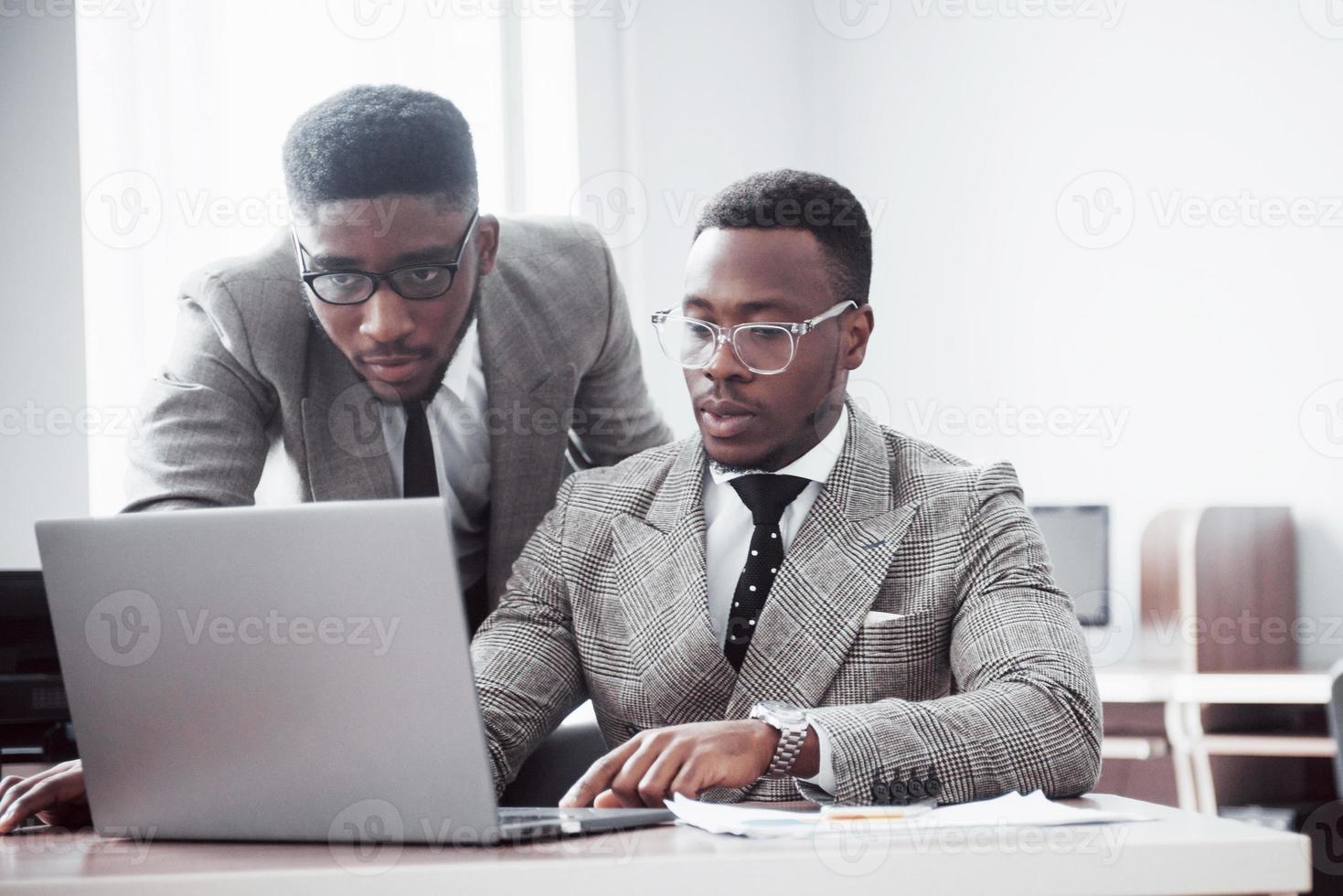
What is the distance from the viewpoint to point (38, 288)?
2.60 metres

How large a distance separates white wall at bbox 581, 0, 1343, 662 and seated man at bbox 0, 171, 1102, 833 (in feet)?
7.44

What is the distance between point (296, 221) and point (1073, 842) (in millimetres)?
1276

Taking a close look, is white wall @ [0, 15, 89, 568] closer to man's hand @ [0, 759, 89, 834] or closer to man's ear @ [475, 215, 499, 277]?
man's ear @ [475, 215, 499, 277]

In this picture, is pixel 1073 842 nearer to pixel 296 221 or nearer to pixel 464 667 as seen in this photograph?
pixel 464 667

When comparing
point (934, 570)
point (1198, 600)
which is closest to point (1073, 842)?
point (934, 570)

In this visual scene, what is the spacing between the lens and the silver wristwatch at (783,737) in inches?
47.4
